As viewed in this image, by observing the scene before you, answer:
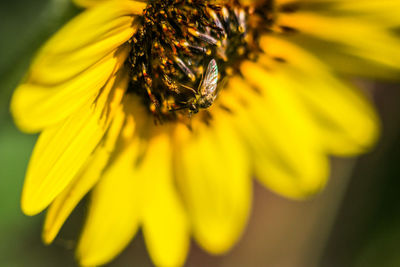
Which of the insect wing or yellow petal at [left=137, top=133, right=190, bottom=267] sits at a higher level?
the insect wing

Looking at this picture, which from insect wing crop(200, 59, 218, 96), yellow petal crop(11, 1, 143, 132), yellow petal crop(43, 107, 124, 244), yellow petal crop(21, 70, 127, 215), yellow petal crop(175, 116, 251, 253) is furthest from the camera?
yellow petal crop(175, 116, 251, 253)

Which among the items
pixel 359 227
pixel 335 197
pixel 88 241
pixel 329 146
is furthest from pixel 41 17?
→ pixel 359 227

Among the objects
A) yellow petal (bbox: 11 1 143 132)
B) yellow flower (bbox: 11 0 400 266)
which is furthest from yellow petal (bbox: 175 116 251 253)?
yellow petal (bbox: 11 1 143 132)

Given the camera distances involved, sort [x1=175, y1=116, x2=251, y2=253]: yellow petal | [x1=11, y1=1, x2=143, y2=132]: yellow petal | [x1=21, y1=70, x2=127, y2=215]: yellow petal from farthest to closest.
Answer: [x1=175, y1=116, x2=251, y2=253]: yellow petal < [x1=21, y1=70, x2=127, y2=215]: yellow petal < [x1=11, y1=1, x2=143, y2=132]: yellow petal

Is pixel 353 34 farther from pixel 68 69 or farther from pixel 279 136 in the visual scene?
pixel 68 69

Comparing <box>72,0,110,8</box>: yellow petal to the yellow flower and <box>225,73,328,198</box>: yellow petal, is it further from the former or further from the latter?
<box>225,73,328,198</box>: yellow petal

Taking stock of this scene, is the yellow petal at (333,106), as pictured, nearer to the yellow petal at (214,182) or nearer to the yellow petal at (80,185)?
the yellow petal at (214,182)

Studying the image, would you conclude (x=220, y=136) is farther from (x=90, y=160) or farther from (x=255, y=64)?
(x=90, y=160)
